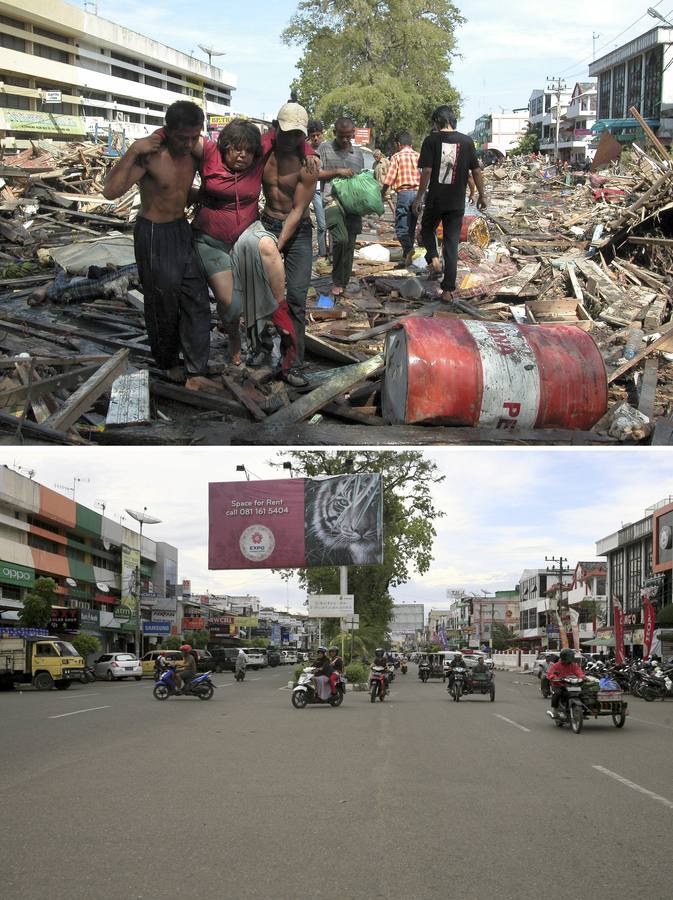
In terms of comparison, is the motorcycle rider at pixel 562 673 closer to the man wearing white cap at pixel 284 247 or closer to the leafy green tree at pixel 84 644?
the man wearing white cap at pixel 284 247

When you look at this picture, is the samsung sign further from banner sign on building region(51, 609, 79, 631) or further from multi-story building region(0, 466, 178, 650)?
banner sign on building region(51, 609, 79, 631)

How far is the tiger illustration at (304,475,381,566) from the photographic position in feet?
93.9

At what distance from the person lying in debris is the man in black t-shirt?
3.85m

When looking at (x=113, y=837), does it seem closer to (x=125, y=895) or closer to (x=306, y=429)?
(x=125, y=895)

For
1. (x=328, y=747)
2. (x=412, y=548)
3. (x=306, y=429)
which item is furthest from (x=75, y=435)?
(x=412, y=548)

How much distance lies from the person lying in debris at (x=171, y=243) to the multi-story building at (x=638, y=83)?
62411mm

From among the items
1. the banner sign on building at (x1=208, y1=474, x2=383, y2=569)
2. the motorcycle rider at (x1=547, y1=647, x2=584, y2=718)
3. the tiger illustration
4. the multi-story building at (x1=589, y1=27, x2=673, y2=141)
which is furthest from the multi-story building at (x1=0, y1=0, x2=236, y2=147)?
the motorcycle rider at (x1=547, y1=647, x2=584, y2=718)

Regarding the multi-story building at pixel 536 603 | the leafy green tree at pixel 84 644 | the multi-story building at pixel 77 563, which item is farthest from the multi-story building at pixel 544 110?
the leafy green tree at pixel 84 644

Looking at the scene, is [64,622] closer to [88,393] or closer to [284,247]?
[88,393]

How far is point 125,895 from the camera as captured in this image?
13.9 ft

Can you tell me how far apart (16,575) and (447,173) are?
3338 cm

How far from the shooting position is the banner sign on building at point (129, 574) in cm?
6000

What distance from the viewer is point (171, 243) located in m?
8.29

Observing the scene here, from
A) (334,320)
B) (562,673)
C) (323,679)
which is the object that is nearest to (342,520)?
(323,679)
